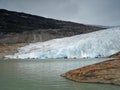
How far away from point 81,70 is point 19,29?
66991 mm

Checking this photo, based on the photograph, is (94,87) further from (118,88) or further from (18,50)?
(18,50)

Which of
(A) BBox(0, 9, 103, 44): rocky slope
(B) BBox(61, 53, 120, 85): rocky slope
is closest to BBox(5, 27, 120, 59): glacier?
(B) BBox(61, 53, 120, 85): rocky slope

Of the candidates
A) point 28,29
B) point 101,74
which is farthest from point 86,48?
point 28,29

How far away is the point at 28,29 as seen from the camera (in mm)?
80938

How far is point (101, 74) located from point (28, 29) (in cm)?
6802

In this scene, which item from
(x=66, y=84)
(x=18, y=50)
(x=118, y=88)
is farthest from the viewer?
(x=18, y=50)

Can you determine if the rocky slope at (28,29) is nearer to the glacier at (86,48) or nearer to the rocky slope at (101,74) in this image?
the glacier at (86,48)

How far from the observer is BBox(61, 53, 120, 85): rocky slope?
1360 centimetres

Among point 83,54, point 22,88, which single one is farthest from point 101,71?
point 83,54

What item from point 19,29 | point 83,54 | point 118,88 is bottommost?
point 118,88

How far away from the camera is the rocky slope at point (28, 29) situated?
7162cm

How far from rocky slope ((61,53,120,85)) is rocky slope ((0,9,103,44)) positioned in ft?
179

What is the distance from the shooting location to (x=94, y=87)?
42.5 feet

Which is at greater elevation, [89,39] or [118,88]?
[89,39]
